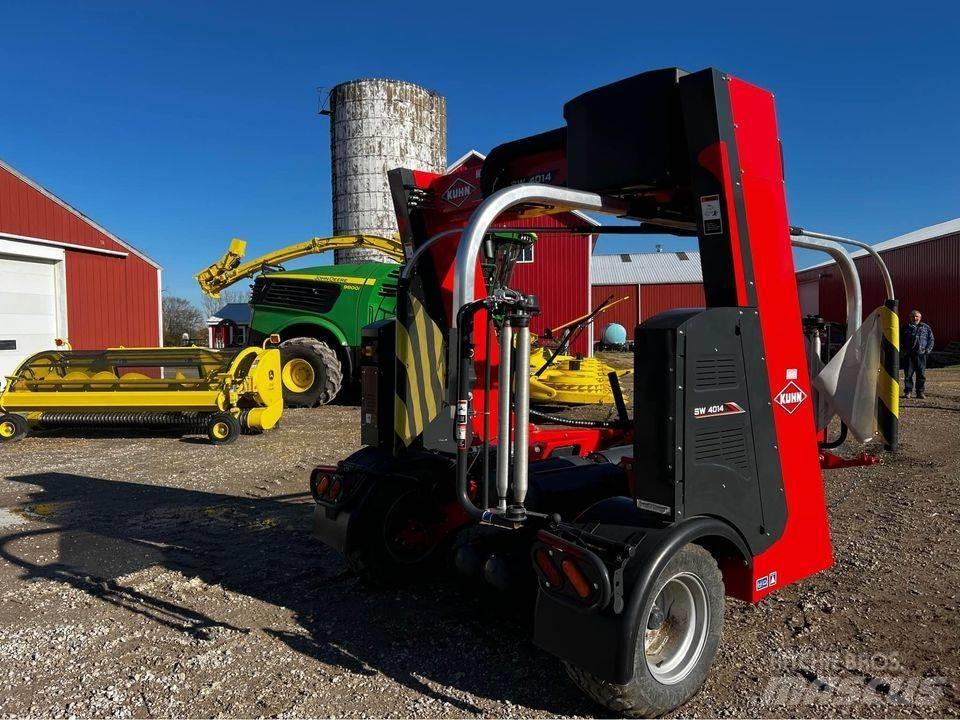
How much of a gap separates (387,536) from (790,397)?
85.0 inches

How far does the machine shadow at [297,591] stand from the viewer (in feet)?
9.39

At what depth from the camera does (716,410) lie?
2619 mm

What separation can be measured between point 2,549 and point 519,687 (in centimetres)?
375

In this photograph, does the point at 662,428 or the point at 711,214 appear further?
the point at 711,214

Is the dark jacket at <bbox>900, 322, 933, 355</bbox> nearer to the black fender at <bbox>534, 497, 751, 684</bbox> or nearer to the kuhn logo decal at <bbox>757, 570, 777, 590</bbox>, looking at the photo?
the kuhn logo decal at <bbox>757, 570, 777, 590</bbox>

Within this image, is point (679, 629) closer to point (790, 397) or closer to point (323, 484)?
point (790, 397)

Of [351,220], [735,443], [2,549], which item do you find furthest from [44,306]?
[735,443]

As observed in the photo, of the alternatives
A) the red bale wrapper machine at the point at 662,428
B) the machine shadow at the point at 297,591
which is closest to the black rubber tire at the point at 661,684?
the red bale wrapper machine at the point at 662,428

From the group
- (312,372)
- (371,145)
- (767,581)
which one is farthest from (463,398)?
(371,145)

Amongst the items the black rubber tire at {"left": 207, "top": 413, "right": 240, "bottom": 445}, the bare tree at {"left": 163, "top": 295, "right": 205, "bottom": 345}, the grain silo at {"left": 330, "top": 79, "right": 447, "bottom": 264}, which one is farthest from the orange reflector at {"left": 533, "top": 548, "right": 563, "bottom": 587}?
the bare tree at {"left": 163, "top": 295, "right": 205, "bottom": 345}

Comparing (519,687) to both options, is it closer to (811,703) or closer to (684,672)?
(684,672)

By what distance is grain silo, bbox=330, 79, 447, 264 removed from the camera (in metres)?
16.9

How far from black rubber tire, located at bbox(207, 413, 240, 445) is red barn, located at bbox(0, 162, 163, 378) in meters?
5.91

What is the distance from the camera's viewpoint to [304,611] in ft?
11.5
